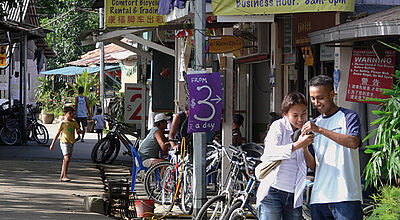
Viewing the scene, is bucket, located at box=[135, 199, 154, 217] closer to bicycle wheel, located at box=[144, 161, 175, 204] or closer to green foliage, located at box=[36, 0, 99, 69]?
bicycle wheel, located at box=[144, 161, 175, 204]

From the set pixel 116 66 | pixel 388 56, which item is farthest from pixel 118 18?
pixel 116 66

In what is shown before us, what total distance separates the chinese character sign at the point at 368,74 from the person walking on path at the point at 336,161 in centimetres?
379

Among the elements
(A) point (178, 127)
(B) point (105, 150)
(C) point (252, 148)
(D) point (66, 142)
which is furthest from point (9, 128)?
(C) point (252, 148)

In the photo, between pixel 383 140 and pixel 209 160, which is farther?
pixel 209 160

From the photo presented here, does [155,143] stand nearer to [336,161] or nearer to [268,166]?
A: [268,166]

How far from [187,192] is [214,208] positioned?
2.02 metres

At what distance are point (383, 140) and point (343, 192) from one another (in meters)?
1.03

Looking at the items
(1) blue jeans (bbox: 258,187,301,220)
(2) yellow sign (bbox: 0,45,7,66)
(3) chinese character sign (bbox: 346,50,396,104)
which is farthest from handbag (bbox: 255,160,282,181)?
(2) yellow sign (bbox: 0,45,7,66)

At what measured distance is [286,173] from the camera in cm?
557

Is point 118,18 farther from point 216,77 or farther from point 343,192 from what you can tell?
point 343,192

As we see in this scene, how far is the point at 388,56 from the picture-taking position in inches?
353

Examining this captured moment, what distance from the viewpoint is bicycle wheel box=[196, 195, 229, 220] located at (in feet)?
25.9

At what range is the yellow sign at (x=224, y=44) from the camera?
11.2 m

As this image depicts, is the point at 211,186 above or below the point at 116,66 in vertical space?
below
